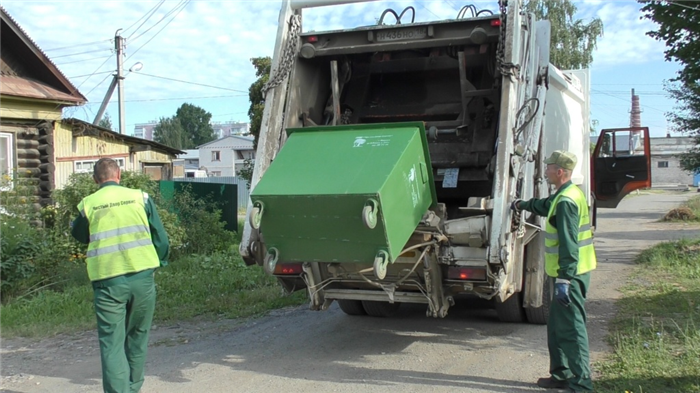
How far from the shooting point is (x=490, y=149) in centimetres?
595

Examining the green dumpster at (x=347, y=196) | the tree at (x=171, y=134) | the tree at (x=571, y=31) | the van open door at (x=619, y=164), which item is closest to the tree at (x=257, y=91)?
the van open door at (x=619, y=164)

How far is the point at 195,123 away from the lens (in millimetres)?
92375

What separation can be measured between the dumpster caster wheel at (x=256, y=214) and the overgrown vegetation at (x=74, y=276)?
121 inches

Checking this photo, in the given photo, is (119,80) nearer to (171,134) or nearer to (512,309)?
Answer: (512,309)

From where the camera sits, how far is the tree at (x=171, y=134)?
83.4m

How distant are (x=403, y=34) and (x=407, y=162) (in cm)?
176

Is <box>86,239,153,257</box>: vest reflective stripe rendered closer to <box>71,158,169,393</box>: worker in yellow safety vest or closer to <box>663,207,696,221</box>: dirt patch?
<box>71,158,169,393</box>: worker in yellow safety vest

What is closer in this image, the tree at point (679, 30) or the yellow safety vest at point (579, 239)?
the yellow safety vest at point (579, 239)

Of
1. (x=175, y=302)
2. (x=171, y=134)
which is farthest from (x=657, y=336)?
(x=171, y=134)

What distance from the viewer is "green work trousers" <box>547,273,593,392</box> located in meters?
4.37

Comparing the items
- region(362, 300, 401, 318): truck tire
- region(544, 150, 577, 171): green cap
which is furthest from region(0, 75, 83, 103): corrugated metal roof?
region(544, 150, 577, 171): green cap

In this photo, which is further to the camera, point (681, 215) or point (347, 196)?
point (681, 215)

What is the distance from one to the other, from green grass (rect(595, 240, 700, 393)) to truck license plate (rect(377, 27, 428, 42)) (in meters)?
2.91

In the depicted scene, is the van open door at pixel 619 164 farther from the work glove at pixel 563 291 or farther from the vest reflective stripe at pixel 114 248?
the vest reflective stripe at pixel 114 248
